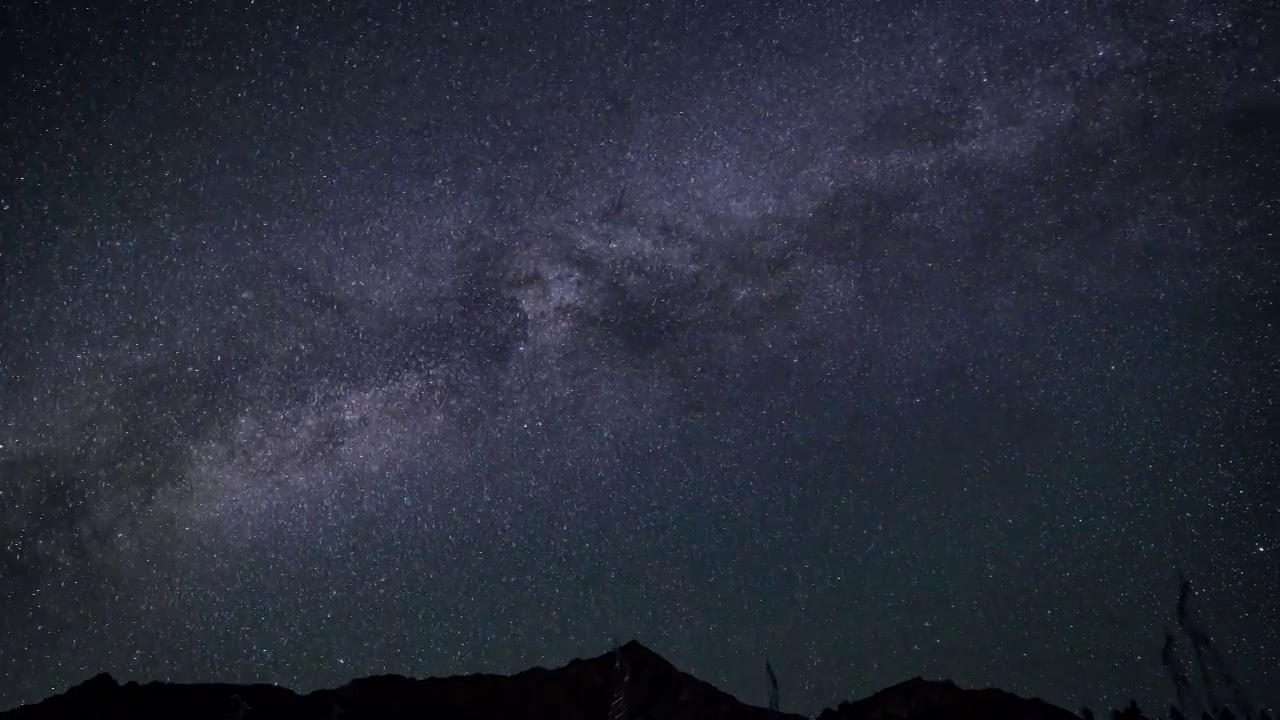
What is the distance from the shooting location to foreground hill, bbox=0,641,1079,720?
60.8 ft

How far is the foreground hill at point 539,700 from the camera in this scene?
60.8 feet

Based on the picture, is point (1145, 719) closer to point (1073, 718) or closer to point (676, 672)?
point (1073, 718)

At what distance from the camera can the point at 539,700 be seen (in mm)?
20516

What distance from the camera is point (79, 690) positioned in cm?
1841

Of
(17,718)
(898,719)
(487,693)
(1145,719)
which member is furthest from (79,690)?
(1145,719)

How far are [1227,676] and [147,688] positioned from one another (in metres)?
45.1

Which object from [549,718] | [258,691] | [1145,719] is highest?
[258,691]

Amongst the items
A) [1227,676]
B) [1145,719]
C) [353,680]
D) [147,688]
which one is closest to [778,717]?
[1145,719]

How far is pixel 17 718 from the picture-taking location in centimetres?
1769

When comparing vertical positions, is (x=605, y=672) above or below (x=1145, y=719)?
above

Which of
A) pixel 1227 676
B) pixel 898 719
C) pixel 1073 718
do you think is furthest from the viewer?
pixel 1227 676

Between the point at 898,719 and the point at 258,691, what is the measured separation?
15.8 m

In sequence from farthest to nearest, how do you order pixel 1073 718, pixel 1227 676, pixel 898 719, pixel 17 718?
pixel 1227 676 → pixel 898 719 → pixel 1073 718 → pixel 17 718

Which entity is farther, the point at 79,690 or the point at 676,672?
the point at 676,672
